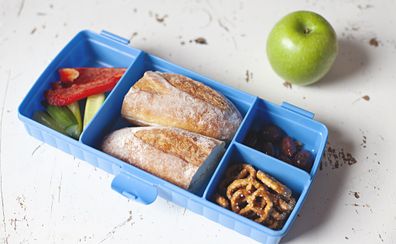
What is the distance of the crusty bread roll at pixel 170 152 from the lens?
1.21m

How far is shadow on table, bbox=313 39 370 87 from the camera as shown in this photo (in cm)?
152

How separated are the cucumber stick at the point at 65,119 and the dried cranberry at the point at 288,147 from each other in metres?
0.52

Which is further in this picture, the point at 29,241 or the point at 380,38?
the point at 380,38

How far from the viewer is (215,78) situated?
152cm

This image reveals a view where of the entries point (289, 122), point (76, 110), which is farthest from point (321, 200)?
point (76, 110)

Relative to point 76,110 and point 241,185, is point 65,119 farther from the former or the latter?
point 241,185

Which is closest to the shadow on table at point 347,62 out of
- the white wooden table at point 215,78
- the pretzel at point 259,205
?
the white wooden table at point 215,78

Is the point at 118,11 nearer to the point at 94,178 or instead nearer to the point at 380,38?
the point at 94,178

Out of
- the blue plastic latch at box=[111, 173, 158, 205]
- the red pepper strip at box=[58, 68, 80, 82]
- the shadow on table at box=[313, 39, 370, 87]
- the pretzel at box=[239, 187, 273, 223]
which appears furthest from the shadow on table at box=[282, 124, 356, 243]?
the red pepper strip at box=[58, 68, 80, 82]

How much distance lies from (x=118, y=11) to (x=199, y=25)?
26cm

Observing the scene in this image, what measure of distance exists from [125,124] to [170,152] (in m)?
0.21

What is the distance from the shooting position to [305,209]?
1.27 m

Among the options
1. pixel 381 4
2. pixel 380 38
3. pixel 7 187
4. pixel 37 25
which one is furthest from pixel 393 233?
pixel 37 25

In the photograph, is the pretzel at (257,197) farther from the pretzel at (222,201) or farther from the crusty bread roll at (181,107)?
the crusty bread roll at (181,107)
